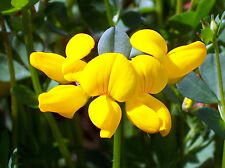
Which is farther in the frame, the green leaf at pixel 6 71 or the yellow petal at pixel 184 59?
the green leaf at pixel 6 71

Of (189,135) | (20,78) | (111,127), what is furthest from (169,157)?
(111,127)

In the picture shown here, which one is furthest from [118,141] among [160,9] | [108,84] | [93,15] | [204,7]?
[160,9]

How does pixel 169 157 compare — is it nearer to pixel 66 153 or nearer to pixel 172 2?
pixel 66 153

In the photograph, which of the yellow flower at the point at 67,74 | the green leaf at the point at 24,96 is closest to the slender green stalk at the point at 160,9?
the green leaf at the point at 24,96

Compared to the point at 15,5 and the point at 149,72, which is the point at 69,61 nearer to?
the point at 149,72

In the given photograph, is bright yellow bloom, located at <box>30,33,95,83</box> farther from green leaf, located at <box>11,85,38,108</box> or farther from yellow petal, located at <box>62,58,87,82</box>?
green leaf, located at <box>11,85,38,108</box>

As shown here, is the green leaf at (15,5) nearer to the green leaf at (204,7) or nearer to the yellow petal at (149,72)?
the yellow petal at (149,72)

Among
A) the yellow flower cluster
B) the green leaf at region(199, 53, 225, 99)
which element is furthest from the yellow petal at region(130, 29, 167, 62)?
the green leaf at region(199, 53, 225, 99)
